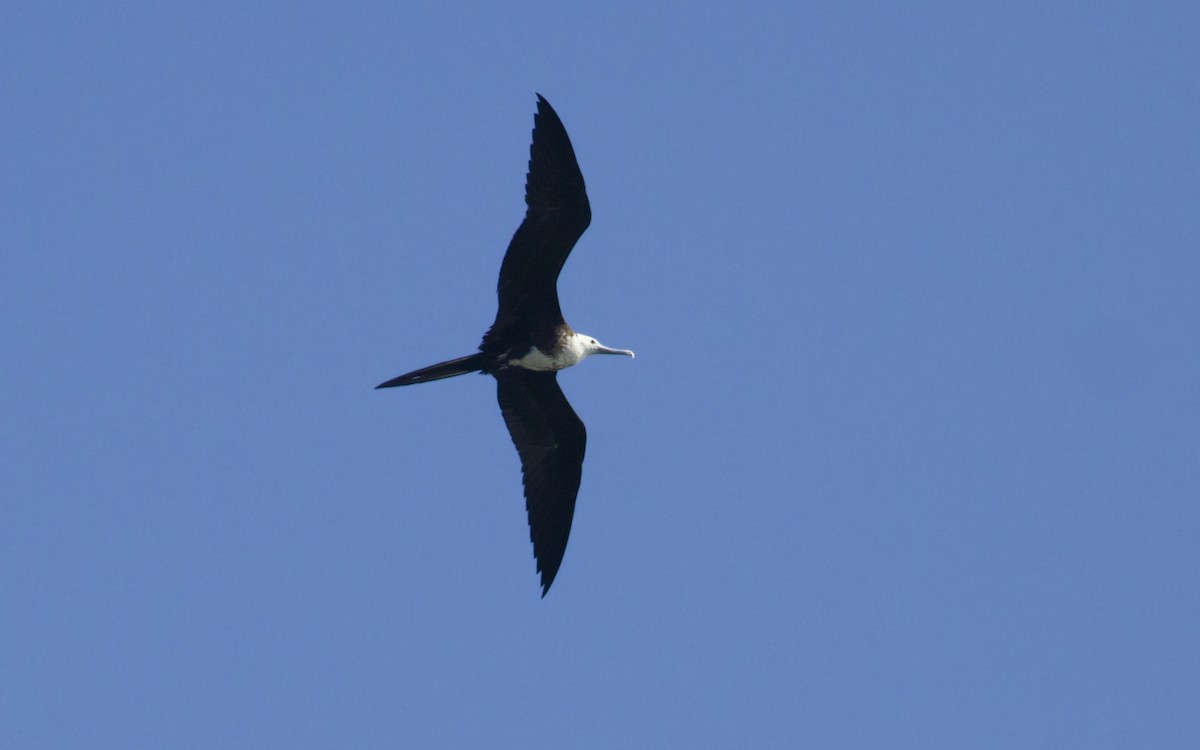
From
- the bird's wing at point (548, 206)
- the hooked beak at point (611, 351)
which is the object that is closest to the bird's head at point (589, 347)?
the hooked beak at point (611, 351)

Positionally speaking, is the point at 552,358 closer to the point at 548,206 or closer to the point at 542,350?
the point at 542,350

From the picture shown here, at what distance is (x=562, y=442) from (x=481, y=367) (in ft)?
3.25

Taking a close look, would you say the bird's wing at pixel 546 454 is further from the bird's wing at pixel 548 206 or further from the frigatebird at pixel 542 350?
the bird's wing at pixel 548 206

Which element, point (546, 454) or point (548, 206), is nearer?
point (548, 206)

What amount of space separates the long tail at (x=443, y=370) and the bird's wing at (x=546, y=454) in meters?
0.57

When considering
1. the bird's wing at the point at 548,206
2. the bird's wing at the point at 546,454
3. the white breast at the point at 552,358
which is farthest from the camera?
the bird's wing at the point at 546,454

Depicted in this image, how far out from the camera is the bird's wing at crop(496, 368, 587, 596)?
494 inches

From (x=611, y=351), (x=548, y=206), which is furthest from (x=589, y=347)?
(x=548, y=206)

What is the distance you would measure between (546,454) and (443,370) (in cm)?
129

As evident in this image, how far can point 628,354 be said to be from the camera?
42.0ft

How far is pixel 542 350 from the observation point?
12094mm

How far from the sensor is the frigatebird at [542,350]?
11.5 m

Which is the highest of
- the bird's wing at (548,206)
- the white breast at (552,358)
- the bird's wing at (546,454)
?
the bird's wing at (548,206)

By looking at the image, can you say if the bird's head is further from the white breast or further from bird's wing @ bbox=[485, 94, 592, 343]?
bird's wing @ bbox=[485, 94, 592, 343]
